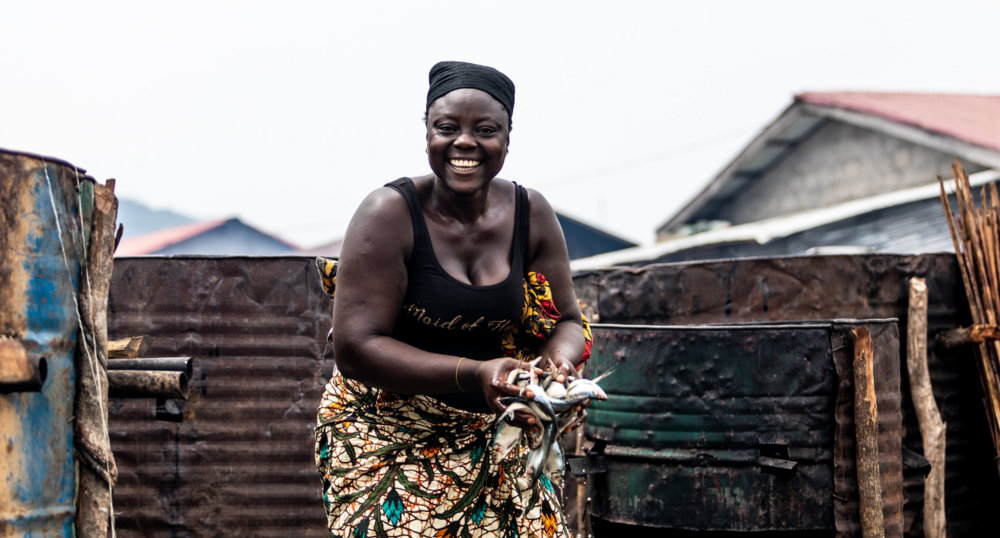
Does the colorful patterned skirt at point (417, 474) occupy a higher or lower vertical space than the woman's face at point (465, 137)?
lower

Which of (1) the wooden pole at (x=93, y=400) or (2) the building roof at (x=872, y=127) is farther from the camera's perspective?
(2) the building roof at (x=872, y=127)

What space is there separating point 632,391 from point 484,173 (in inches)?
66.1

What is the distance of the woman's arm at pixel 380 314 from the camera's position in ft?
6.40

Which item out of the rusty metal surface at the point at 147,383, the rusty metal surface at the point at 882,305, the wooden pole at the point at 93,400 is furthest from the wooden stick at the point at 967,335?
the wooden pole at the point at 93,400

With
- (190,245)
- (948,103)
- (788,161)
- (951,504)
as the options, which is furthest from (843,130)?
(190,245)

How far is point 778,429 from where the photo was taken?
10.8 ft

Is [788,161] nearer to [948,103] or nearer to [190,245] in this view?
[948,103]

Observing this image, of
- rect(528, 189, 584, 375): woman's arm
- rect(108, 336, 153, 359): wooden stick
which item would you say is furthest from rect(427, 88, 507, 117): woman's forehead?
rect(108, 336, 153, 359): wooden stick

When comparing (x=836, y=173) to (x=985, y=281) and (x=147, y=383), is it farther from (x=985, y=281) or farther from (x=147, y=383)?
(x=147, y=383)

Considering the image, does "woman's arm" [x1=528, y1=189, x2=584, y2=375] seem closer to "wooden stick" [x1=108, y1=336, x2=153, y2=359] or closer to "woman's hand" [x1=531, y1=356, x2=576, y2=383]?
"woman's hand" [x1=531, y1=356, x2=576, y2=383]

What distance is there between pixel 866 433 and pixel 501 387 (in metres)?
2.10

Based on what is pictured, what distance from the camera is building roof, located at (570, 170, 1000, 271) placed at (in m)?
10.3

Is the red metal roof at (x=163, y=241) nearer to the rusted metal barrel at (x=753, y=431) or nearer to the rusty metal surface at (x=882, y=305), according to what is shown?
the rusty metal surface at (x=882, y=305)

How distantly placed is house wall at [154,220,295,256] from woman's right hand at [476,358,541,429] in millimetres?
19480
